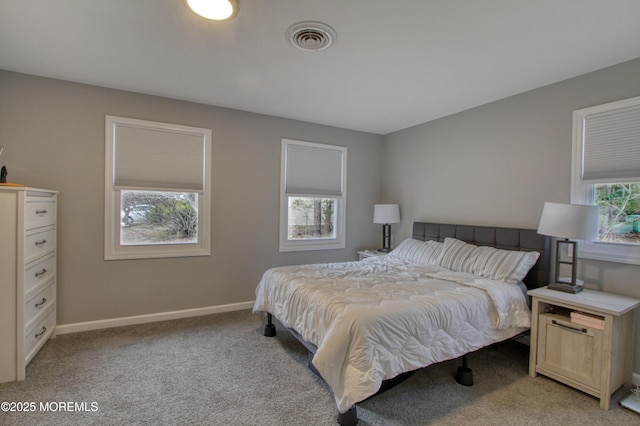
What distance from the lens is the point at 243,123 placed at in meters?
3.82

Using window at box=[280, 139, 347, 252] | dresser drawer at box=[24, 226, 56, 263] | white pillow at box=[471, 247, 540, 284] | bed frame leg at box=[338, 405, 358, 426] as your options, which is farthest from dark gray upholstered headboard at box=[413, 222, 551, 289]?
dresser drawer at box=[24, 226, 56, 263]

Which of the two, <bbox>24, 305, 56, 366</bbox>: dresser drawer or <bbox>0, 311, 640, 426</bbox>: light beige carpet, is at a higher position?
<bbox>24, 305, 56, 366</bbox>: dresser drawer

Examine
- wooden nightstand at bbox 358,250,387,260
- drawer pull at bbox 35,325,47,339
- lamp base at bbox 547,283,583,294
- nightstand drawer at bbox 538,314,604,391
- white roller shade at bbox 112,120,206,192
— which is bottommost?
drawer pull at bbox 35,325,47,339

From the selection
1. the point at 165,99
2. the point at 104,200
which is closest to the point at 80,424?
the point at 104,200

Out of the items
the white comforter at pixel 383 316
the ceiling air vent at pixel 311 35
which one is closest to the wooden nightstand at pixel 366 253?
the white comforter at pixel 383 316

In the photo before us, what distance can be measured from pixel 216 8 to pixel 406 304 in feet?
7.29

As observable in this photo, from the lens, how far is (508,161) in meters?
3.22

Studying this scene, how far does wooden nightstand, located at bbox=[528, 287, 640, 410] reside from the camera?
2.07 m

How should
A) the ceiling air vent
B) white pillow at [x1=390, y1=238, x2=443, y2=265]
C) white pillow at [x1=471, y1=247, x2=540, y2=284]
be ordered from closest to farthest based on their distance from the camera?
the ceiling air vent
white pillow at [x1=471, y1=247, x2=540, y2=284]
white pillow at [x1=390, y1=238, x2=443, y2=265]

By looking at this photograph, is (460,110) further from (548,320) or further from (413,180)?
(548,320)

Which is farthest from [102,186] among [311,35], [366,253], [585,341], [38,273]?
[585,341]

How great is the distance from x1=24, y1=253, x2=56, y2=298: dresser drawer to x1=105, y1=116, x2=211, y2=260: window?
1.47 feet

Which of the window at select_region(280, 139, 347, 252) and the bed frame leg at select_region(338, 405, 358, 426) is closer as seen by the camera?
the bed frame leg at select_region(338, 405, 358, 426)

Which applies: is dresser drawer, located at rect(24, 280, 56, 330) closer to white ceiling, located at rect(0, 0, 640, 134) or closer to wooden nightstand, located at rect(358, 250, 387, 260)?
white ceiling, located at rect(0, 0, 640, 134)
